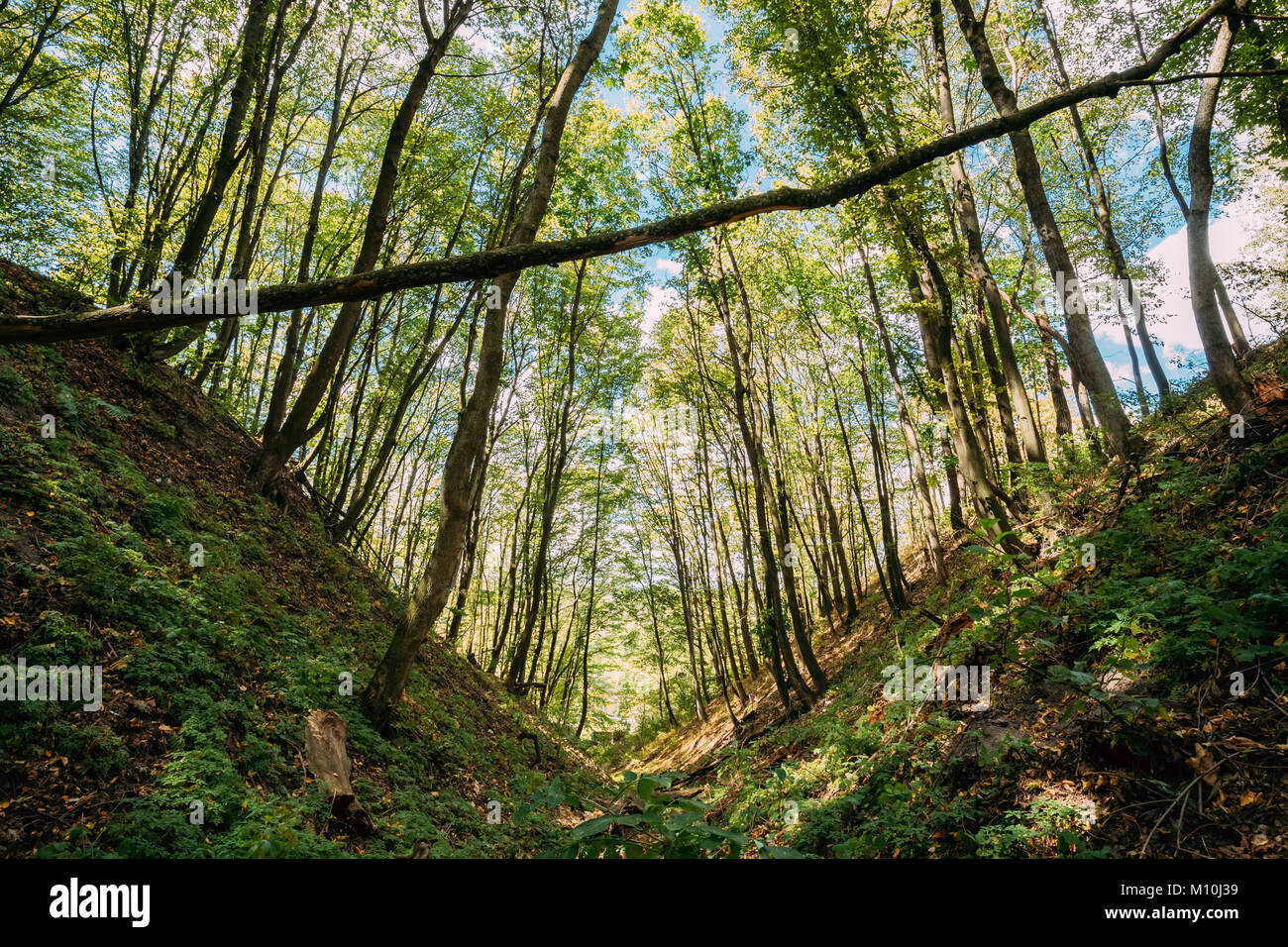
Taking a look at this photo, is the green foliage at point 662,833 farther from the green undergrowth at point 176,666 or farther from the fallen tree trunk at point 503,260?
the fallen tree trunk at point 503,260

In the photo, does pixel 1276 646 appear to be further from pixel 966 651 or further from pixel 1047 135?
pixel 1047 135

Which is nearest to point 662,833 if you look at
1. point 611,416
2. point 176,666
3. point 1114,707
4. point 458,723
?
point 1114,707

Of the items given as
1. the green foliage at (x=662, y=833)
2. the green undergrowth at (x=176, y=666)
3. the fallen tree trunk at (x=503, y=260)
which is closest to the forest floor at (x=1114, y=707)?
the green foliage at (x=662, y=833)

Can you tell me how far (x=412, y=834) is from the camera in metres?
4.97

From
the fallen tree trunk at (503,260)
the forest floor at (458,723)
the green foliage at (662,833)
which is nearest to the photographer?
the green foliage at (662,833)

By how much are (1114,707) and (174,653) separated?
7.23 m

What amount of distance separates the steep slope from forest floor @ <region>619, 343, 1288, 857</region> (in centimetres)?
319

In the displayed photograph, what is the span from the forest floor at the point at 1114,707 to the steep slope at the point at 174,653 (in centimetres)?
319

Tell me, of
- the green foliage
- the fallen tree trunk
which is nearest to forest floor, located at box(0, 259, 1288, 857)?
the green foliage

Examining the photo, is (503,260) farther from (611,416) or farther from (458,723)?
(611,416)

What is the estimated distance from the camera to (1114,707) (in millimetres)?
3957

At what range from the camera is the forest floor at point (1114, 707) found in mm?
3256

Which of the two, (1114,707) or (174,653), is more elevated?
(174,653)
